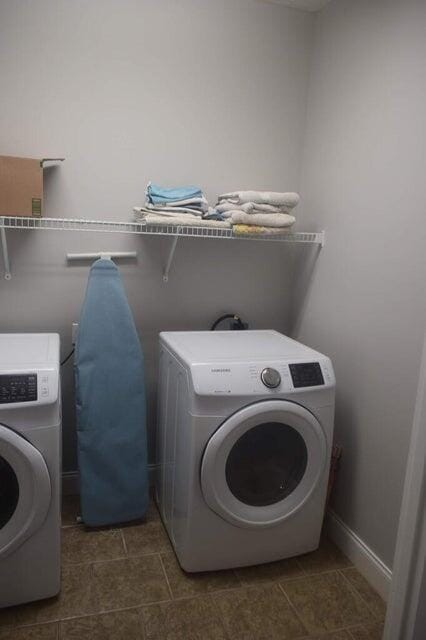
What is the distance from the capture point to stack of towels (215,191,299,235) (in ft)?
6.76

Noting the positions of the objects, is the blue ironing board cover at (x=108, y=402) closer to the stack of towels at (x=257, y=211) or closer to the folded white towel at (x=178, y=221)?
the folded white towel at (x=178, y=221)

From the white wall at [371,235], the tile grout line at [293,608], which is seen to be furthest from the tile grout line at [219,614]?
the white wall at [371,235]

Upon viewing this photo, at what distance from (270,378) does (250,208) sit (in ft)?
2.59

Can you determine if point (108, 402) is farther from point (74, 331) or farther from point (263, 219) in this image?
point (263, 219)

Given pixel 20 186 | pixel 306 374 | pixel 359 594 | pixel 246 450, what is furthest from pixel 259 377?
pixel 20 186

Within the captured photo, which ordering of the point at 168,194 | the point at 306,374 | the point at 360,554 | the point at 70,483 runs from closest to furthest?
the point at 306,374, the point at 360,554, the point at 168,194, the point at 70,483

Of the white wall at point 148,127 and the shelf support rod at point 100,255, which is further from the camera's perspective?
the shelf support rod at point 100,255

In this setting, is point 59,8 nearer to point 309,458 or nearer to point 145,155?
point 145,155

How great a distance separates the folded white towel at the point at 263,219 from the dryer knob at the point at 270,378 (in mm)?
704

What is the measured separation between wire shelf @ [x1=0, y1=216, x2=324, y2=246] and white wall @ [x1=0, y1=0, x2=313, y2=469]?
0.06 meters

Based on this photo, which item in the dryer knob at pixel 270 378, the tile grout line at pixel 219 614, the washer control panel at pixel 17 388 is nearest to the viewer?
the washer control panel at pixel 17 388

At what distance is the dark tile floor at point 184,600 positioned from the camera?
1584 millimetres

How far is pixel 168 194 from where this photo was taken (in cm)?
204

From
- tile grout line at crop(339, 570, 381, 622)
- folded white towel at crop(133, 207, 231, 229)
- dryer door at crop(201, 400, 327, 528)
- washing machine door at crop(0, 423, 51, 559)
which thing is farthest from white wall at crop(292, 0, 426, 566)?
washing machine door at crop(0, 423, 51, 559)
